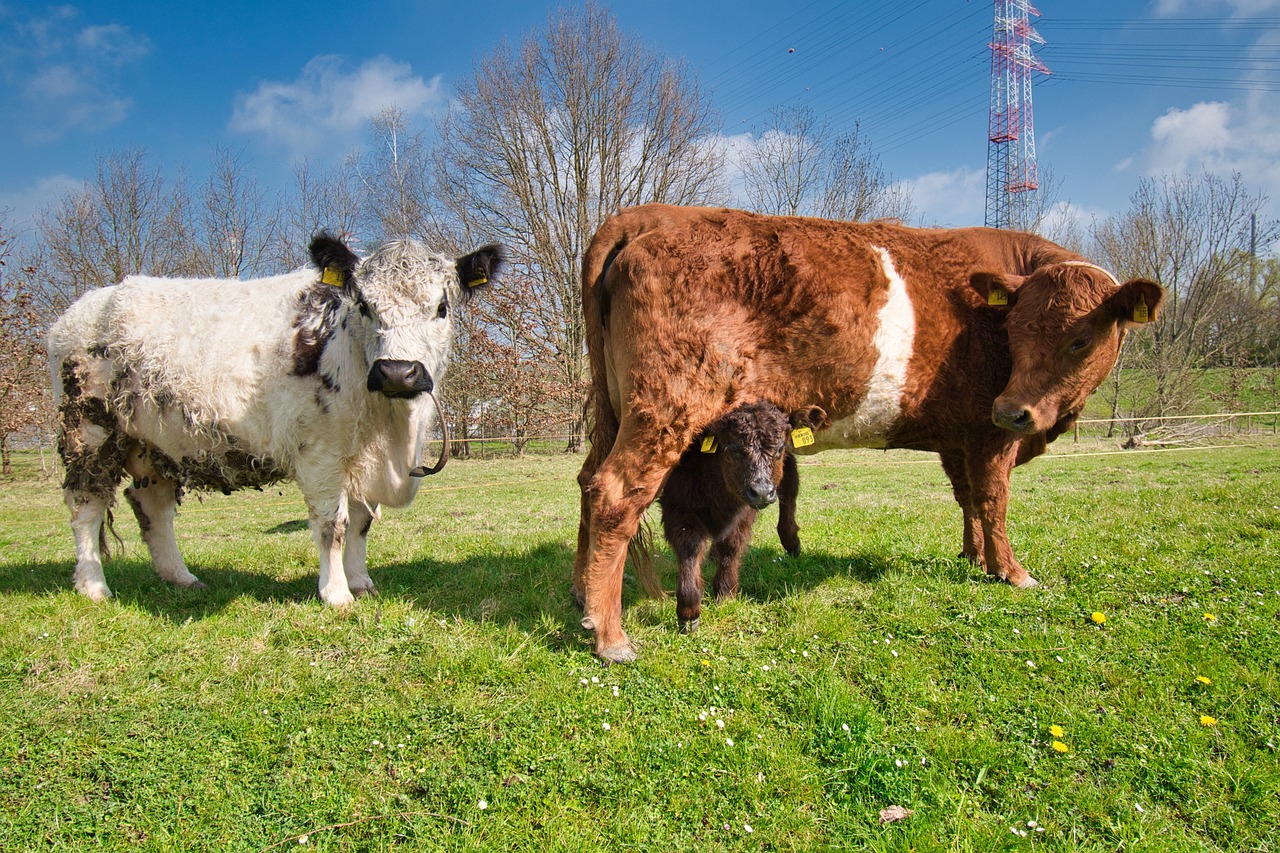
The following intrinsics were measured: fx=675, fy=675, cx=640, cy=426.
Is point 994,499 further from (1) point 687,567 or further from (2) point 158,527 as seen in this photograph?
(2) point 158,527

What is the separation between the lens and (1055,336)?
15.0 ft

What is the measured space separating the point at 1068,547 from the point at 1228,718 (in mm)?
2658

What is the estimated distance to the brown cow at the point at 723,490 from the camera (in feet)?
13.5

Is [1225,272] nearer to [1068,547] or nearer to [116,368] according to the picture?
[1068,547]

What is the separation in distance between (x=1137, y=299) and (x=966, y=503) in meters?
1.85

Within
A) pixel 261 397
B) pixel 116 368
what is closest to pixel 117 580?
pixel 116 368

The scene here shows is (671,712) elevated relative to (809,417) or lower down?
lower down

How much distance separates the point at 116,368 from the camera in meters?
5.04

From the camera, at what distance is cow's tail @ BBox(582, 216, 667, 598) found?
4531 mm

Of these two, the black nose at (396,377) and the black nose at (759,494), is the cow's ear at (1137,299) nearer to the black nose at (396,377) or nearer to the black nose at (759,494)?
the black nose at (759,494)

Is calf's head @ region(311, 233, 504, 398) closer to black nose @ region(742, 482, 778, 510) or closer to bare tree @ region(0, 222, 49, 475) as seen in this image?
black nose @ region(742, 482, 778, 510)

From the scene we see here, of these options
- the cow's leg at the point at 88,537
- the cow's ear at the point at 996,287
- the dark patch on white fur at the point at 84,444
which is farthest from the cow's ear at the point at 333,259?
the cow's ear at the point at 996,287

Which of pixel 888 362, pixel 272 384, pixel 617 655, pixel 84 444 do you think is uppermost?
pixel 888 362

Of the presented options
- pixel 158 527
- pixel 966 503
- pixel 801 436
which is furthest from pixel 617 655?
pixel 158 527
